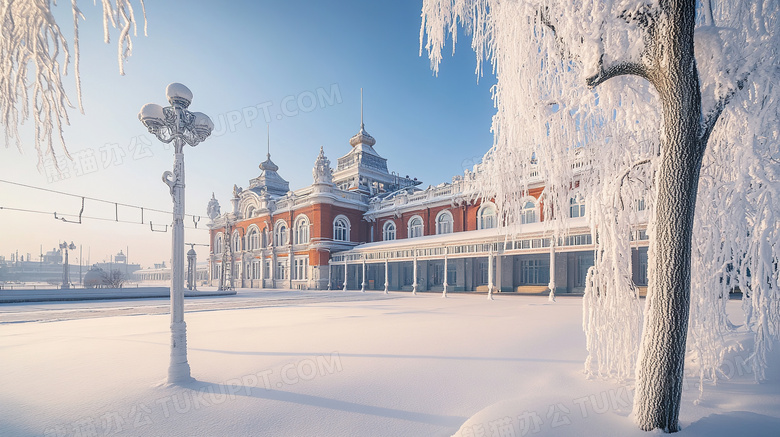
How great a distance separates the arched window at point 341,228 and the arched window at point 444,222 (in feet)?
30.6

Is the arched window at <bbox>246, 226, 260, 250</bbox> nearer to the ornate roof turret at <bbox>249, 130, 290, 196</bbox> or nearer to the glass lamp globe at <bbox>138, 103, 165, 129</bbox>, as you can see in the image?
the ornate roof turret at <bbox>249, 130, 290, 196</bbox>

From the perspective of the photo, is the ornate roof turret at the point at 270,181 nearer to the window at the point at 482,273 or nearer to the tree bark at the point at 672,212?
the window at the point at 482,273

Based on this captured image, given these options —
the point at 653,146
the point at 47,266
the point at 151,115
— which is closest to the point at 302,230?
the point at 151,115

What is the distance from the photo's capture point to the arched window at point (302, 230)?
32.8 meters

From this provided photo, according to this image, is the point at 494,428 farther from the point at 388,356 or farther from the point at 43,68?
the point at 43,68

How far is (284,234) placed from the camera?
116 ft

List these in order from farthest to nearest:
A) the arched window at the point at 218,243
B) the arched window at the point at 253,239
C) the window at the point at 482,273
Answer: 1. the arched window at the point at 218,243
2. the arched window at the point at 253,239
3. the window at the point at 482,273

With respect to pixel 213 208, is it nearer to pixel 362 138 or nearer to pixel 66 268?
pixel 66 268

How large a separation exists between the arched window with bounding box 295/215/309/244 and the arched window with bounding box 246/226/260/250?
7.27 meters

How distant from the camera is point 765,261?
3.14 metres

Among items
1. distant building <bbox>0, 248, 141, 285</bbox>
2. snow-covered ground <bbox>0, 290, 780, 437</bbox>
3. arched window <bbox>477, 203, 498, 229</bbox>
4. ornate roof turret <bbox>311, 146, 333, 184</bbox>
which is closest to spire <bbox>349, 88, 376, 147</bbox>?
ornate roof turret <bbox>311, 146, 333, 184</bbox>

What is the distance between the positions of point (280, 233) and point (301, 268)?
506 centimetres

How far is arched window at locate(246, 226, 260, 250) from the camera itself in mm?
38719

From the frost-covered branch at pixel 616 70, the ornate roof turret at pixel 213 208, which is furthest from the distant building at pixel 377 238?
the frost-covered branch at pixel 616 70
